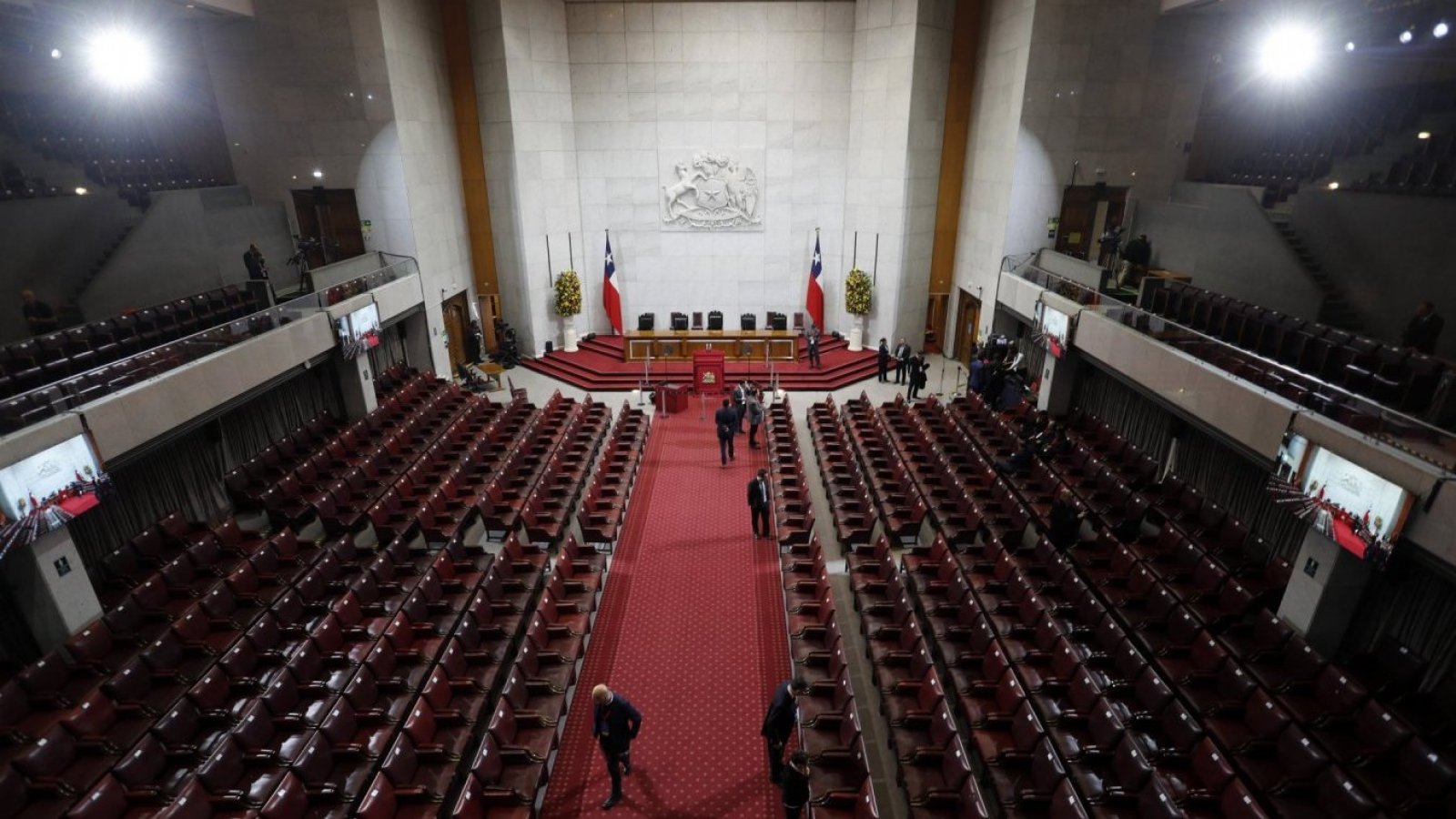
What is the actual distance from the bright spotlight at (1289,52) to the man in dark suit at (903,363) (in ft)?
34.6

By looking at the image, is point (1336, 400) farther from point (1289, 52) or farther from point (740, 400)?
point (1289, 52)

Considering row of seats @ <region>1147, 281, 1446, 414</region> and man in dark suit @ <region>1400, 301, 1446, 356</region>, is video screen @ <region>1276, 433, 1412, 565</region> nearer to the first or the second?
row of seats @ <region>1147, 281, 1446, 414</region>

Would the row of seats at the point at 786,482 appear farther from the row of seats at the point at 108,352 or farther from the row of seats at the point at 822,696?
the row of seats at the point at 108,352

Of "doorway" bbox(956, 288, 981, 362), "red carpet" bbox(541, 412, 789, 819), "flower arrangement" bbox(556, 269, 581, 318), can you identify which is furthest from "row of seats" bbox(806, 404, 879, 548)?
"flower arrangement" bbox(556, 269, 581, 318)

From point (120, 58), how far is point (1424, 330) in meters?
26.0

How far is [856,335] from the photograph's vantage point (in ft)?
72.2

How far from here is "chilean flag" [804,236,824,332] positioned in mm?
21578

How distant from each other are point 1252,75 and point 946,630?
17.6 m

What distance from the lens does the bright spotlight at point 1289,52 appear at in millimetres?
15404

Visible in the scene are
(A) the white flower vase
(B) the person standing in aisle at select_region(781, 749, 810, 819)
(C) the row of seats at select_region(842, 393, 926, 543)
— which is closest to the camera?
(B) the person standing in aisle at select_region(781, 749, 810, 819)

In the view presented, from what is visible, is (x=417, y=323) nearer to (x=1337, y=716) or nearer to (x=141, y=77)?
(x=141, y=77)

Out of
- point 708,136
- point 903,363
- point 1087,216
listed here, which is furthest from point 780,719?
point 708,136

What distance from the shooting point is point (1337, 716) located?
21.8 ft

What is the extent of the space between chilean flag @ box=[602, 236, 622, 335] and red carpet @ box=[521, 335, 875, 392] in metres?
0.77
